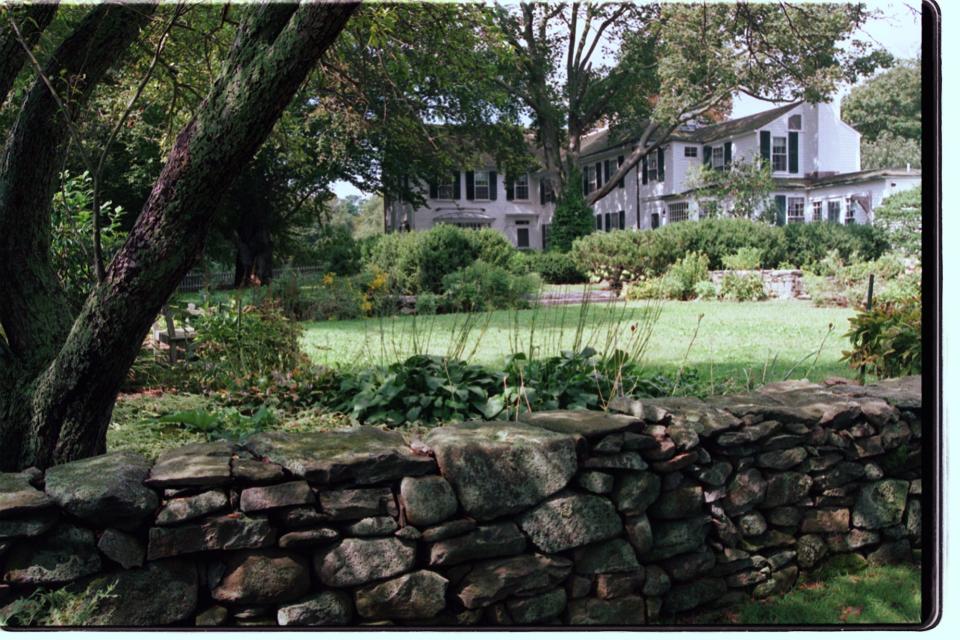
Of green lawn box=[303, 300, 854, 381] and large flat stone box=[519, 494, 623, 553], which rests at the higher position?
green lawn box=[303, 300, 854, 381]

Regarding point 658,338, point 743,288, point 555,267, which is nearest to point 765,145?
point 743,288

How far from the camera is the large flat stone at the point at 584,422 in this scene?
303 cm

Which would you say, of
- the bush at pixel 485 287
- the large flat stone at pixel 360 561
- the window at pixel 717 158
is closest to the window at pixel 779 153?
the window at pixel 717 158

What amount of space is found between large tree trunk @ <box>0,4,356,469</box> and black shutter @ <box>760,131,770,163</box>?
60.0 feet

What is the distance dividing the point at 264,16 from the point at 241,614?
2152 mm

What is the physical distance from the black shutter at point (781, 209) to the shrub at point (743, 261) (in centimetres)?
350

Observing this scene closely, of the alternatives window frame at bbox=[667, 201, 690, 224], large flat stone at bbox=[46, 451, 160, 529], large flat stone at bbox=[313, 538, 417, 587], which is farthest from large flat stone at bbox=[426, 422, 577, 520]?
window frame at bbox=[667, 201, 690, 224]

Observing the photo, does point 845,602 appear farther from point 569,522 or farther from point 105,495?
point 105,495

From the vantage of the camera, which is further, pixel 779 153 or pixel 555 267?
pixel 779 153

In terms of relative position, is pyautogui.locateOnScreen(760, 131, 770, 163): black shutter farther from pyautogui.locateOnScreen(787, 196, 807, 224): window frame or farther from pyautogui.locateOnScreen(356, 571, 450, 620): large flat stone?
pyautogui.locateOnScreen(356, 571, 450, 620): large flat stone

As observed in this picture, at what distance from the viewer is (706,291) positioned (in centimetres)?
1406

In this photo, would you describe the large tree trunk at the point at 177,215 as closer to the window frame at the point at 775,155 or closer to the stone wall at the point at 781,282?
the stone wall at the point at 781,282

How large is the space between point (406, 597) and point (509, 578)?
38 cm

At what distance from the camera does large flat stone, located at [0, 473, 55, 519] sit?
93.0 inches
